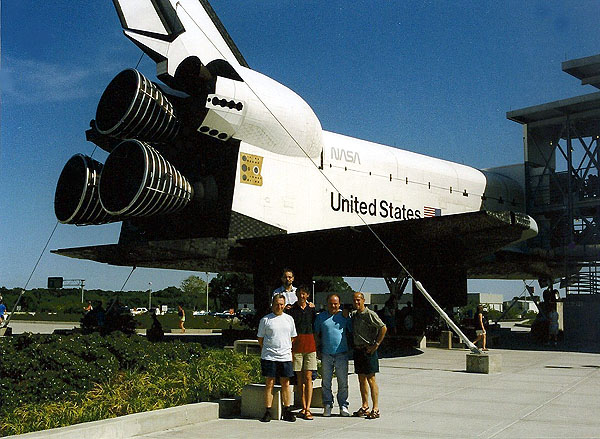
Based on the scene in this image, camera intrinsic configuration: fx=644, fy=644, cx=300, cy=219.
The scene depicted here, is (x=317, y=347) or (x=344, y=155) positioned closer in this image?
(x=317, y=347)

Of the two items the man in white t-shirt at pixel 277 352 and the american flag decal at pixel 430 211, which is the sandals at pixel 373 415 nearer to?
the man in white t-shirt at pixel 277 352

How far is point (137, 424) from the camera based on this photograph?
592 cm

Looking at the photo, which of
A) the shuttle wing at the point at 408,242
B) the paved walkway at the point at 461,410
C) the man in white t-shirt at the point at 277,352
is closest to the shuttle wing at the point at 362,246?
the shuttle wing at the point at 408,242

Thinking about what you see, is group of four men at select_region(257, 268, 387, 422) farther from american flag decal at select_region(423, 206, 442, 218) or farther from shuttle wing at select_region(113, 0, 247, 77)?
american flag decal at select_region(423, 206, 442, 218)

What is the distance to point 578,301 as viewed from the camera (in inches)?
908

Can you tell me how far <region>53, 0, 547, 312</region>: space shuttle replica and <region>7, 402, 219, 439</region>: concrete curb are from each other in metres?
6.41

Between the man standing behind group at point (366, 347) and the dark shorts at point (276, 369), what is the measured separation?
781 mm

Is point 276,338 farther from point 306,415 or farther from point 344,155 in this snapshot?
point 344,155

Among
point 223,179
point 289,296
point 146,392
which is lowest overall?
point 146,392

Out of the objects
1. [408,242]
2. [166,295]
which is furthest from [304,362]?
[166,295]

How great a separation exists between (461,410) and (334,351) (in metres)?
1.60

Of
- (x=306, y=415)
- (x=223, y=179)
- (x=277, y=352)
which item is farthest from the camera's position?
(x=223, y=179)

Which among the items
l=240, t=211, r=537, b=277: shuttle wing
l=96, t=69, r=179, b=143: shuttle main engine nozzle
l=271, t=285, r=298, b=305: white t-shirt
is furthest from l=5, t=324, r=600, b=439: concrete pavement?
l=96, t=69, r=179, b=143: shuttle main engine nozzle

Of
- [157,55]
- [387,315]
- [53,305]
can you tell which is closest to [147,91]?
[157,55]
